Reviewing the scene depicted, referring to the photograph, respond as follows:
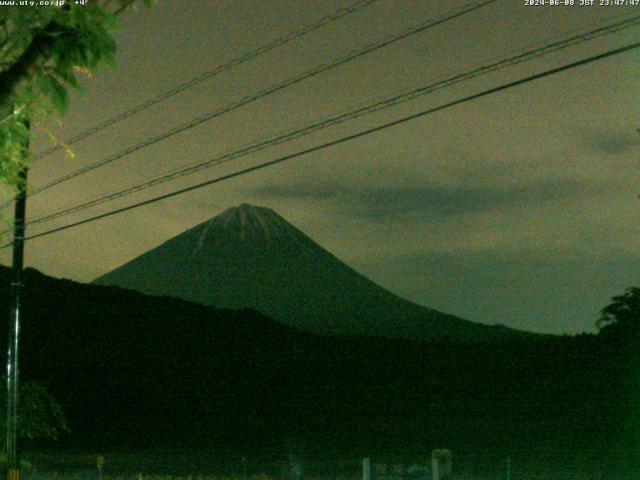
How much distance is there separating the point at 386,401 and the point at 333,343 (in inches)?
Answer: 379

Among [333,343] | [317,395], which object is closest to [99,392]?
[317,395]

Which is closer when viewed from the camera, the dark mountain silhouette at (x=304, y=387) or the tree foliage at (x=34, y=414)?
the tree foliage at (x=34, y=414)

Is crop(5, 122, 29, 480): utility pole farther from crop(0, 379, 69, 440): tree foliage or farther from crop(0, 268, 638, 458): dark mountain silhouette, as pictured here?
crop(0, 268, 638, 458): dark mountain silhouette

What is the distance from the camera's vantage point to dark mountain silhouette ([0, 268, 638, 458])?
4997 centimetres

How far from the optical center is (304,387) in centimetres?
6309

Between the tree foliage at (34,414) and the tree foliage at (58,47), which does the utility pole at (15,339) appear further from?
the tree foliage at (58,47)

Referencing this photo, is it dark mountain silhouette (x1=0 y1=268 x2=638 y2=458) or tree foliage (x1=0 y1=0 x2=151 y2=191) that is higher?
tree foliage (x1=0 y1=0 x2=151 y2=191)

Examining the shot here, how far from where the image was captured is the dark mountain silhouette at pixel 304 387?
164ft

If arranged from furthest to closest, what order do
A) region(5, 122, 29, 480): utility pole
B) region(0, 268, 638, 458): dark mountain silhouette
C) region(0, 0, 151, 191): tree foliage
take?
region(0, 268, 638, 458): dark mountain silhouette
region(5, 122, 29, 480): utility pole
region(0, 0, 151, 191): tree foliage

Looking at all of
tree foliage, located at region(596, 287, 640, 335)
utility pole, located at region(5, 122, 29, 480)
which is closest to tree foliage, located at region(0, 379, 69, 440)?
utility pole, located at region(5, 122, 29, 480)

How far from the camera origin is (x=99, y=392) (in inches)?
2260

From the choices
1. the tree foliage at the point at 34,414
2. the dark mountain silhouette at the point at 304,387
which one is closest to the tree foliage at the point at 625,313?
the dark mountain silhouette at the point at 304,387

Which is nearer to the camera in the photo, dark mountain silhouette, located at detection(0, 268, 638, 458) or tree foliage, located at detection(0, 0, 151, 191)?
tree foliage, located at detection(0, 0, 151, 191)

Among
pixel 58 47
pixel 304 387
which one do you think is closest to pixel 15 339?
pixel 58 47
